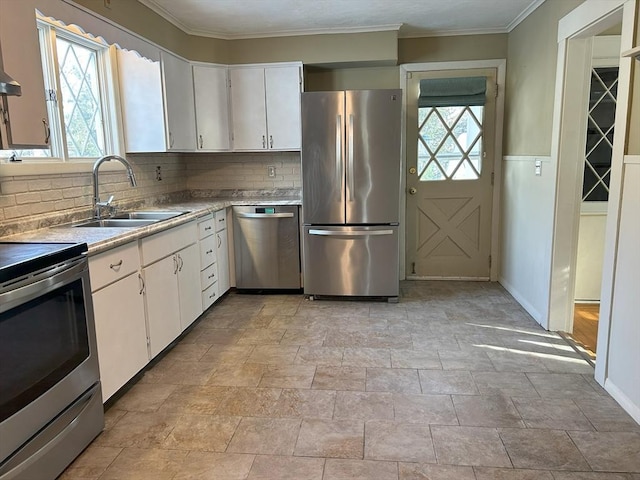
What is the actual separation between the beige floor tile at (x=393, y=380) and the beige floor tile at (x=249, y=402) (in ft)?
1.78

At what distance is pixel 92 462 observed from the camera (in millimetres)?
1968

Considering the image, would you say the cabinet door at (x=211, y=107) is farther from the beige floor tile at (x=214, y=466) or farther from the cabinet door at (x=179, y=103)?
the beige floor tile at (x=214, y=466)

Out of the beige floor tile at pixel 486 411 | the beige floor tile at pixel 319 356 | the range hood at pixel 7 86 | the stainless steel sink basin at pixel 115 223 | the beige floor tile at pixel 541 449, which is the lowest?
the beige floor tile at pixel 541 449

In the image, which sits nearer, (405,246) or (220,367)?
(220,367)

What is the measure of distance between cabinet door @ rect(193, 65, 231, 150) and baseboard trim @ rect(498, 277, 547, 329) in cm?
297

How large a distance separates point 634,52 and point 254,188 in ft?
11.3

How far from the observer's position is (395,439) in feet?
6.86

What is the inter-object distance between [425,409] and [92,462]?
1.57 m

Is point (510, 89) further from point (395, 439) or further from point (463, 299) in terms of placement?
point (395, 439)

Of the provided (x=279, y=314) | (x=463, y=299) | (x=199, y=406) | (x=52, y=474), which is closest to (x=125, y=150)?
(x=279, y=314)

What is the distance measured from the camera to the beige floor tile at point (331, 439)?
2.00 m

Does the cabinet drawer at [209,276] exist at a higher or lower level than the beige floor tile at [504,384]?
higher

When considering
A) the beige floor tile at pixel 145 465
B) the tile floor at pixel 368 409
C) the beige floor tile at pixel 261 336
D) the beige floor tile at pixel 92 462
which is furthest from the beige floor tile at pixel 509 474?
the beige floor tile at pixel 261 336

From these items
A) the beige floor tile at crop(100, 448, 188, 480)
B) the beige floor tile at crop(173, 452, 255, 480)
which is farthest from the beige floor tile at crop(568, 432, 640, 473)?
the beige floor tile at crop(100, 448, 188, 480)
